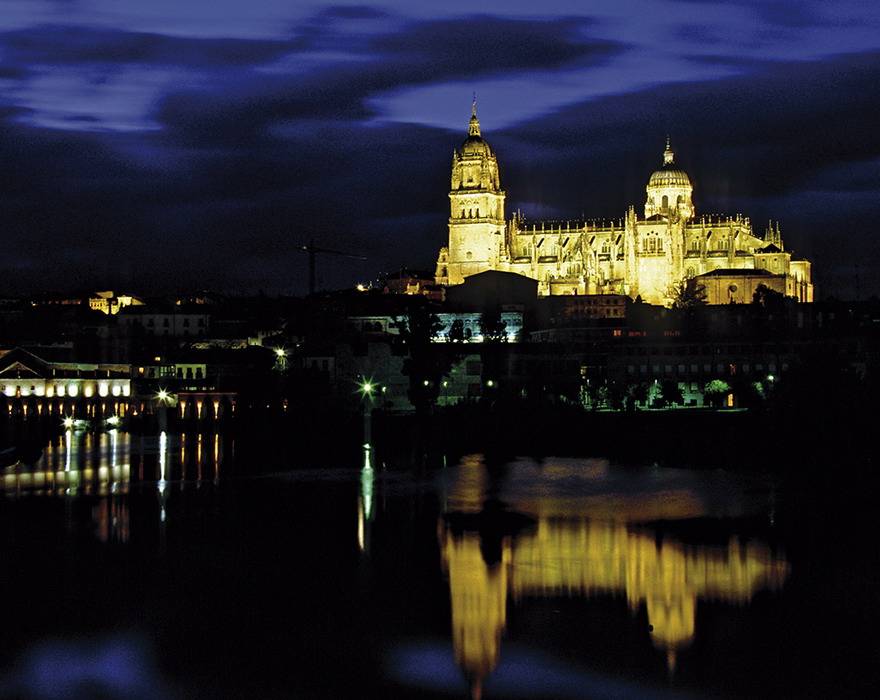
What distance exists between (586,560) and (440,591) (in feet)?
13.3

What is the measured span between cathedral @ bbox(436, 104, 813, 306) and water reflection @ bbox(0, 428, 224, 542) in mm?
47094

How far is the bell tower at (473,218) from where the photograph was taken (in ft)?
359

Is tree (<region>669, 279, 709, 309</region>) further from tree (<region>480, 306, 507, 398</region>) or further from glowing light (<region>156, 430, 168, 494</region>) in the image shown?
glowing light (<region>156, 430, 168, 494</region>)

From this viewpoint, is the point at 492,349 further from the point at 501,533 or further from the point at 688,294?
the point at 501,533

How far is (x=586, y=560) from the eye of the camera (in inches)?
1090

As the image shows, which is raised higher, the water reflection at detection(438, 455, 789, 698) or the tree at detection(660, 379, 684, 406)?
the tree at detection(660, 379, 684, 406)

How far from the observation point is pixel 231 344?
95000 mm

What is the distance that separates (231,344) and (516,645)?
249 feet

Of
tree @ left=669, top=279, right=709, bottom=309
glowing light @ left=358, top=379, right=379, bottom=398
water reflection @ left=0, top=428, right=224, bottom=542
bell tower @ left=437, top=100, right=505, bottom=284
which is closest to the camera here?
water reflection @ left=0, top=428, right=224, bottom=542

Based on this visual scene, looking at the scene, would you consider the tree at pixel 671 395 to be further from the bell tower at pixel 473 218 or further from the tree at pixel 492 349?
the bell tower at pixel 473 218

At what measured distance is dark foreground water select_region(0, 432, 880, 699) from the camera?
19453 mm

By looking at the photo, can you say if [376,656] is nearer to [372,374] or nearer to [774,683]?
[774,683]

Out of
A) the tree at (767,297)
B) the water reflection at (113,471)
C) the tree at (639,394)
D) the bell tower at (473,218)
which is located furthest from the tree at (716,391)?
the bell tower at (473,218)

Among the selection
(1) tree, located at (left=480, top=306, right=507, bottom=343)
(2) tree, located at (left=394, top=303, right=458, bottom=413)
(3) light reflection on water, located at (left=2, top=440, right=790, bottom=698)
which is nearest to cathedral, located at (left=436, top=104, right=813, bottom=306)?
(1) tree, located at (left=480, top=306, right=507, bottom=343)
